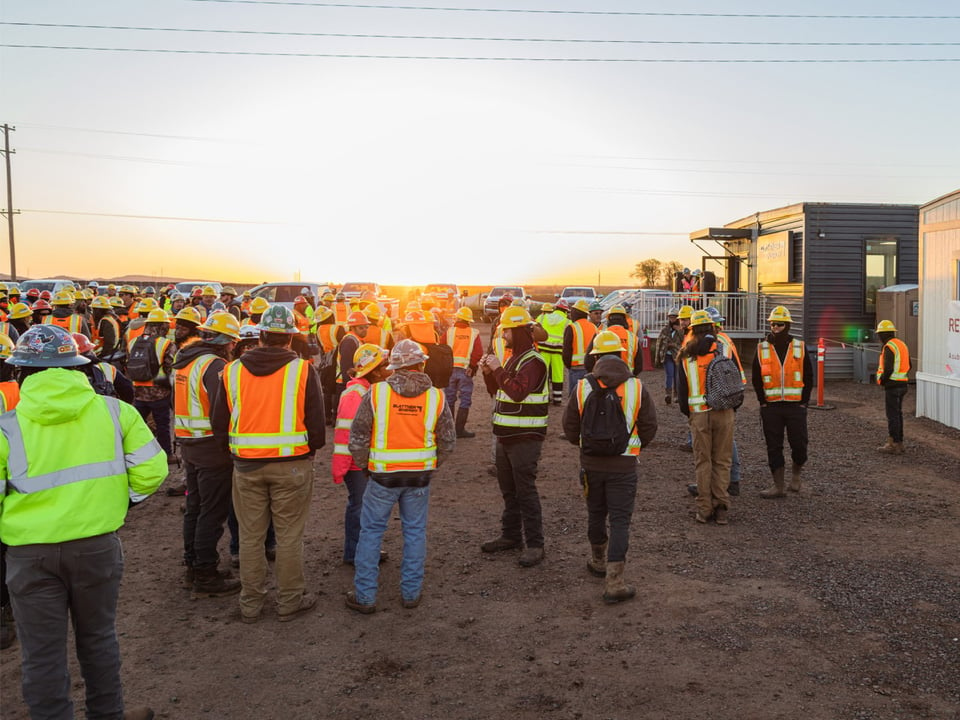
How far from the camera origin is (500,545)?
6395 mm

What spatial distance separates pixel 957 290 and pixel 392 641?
11.7 m

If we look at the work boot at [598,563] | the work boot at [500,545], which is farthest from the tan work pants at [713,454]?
the work boot at [500,545]

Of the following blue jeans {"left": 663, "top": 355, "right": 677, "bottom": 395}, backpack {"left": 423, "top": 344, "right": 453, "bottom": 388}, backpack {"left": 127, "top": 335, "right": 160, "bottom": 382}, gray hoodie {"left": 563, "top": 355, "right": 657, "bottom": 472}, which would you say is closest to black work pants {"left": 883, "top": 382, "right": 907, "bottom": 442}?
blue jeans {"left": 663, "top": 355, "right": 677, "bottom": 395}

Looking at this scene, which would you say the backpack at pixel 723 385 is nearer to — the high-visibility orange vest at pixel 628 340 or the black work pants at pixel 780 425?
the black work pants at pixel 780 425

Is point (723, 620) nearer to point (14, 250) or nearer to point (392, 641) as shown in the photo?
point (392, 641)

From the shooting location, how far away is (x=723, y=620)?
503 centimetres

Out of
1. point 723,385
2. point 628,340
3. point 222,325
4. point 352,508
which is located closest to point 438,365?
point 628,340

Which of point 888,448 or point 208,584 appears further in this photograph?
point 888,448

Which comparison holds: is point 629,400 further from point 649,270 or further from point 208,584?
point 649,270

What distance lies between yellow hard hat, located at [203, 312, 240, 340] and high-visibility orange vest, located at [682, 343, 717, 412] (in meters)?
4.38

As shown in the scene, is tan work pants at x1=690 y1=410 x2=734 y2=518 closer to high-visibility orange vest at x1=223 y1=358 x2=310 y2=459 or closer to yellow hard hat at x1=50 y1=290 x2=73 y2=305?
high-visibility orange vest at x1=223 y1=358 x2=310 y2=459

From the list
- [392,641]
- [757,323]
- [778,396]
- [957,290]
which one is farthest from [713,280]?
[392,641]

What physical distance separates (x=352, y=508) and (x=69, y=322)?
6773 mm

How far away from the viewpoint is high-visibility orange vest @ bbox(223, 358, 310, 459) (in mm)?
4848
